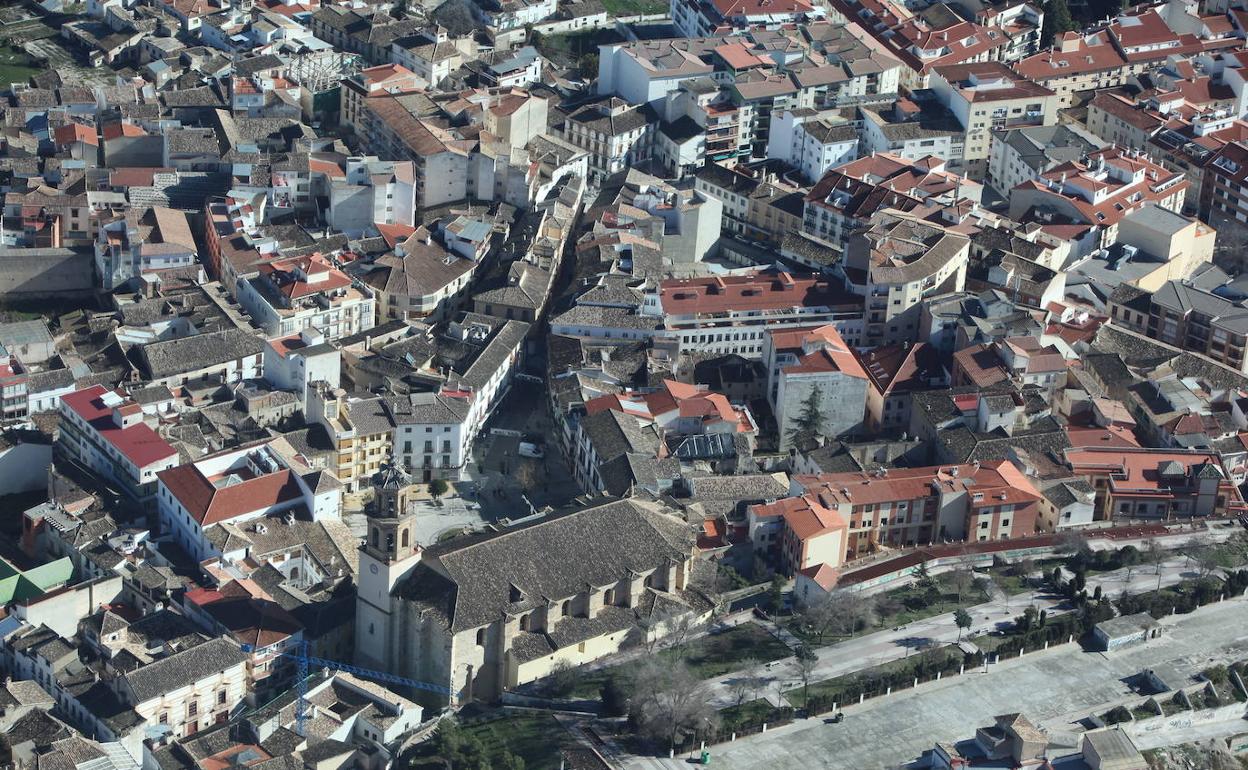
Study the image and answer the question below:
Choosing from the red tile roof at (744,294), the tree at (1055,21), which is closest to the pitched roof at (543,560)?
the red tile roof at (744,294)

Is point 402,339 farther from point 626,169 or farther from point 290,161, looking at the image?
point 626,169

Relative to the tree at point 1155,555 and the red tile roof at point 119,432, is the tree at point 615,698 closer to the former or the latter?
the red tile roof at point 119,432

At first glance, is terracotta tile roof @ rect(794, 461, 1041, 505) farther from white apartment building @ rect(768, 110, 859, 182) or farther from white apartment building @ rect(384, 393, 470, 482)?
white apartment building @ rect(768, 110, 859, 182)

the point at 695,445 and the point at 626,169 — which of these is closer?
the point at 695,445

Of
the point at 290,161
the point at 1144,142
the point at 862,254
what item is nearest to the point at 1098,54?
the point at 1144,142

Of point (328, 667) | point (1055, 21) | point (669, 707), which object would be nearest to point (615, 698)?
point (669, 707)

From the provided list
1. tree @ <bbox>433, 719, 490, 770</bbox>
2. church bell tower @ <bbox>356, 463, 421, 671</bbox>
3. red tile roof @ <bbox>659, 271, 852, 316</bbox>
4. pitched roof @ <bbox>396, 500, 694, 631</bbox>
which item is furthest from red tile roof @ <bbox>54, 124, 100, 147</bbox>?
tree @ <bbox>433, 719, 490, 770</bbox>
